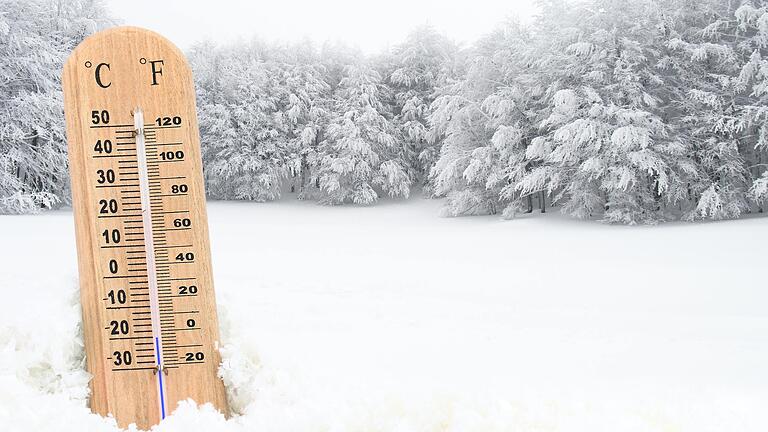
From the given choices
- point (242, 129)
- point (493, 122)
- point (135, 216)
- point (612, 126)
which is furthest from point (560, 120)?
point (135, 216)

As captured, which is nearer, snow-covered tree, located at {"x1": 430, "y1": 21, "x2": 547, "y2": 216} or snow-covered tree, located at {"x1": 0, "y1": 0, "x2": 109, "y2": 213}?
snow-covered tree, located at {"x1": 0, "y1": 0, "x2": 109, "y2": 213}

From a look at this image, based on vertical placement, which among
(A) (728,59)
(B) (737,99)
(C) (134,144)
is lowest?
(C) (134,144)

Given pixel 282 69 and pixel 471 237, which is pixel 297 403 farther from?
pixel 282 69

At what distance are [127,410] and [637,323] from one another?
5.77 metres

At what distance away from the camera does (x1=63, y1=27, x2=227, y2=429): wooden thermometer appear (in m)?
2.12

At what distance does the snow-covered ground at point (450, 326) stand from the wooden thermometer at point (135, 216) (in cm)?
12

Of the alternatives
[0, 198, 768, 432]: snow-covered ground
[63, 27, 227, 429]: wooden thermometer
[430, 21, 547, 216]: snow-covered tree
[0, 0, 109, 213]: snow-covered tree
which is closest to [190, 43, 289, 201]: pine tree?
[0, 198, 768, 432]: snow-covered ground

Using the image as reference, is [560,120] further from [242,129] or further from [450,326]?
[242,129]

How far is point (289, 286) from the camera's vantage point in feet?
27.9

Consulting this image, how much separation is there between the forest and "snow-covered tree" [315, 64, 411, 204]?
0.08 meters

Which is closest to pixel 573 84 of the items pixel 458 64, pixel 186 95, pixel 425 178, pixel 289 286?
pixel 458 64

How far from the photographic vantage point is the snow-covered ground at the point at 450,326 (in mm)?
1908

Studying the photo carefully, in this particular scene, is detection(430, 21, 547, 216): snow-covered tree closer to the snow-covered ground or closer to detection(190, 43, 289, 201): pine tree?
the snow-covered ground

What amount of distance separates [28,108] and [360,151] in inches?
429
